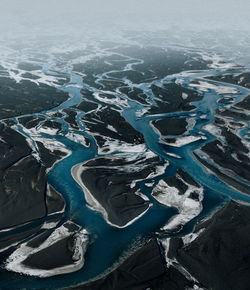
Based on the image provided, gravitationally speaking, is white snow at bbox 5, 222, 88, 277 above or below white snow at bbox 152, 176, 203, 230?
below

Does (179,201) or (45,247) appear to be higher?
(179,201)

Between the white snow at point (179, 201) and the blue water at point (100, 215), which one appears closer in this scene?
the blue water at point (100, 215)

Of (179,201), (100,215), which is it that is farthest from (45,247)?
(179,201)

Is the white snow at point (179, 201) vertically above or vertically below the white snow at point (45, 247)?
above

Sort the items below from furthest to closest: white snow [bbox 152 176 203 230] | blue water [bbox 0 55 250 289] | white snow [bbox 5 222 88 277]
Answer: white snow [bbox 152 176 203 230]
white snow [bbox 5 222 88 277]
blue water [bbox 0 55 250 289]

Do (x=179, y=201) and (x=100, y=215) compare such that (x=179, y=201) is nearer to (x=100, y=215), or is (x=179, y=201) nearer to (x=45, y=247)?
(x=100, y=215)

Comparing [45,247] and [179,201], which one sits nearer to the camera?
[45,247]

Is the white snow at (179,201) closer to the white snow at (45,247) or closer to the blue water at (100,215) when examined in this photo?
the blue water at (100,215)

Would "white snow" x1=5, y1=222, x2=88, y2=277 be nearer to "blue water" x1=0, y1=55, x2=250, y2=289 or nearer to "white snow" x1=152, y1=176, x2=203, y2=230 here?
"blue water" x1=0, y1=55, x2=250, y2=289

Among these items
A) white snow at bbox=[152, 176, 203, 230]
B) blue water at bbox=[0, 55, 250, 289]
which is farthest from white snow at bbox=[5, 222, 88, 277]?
white snow at bbox=[152, 176, 203, 230]

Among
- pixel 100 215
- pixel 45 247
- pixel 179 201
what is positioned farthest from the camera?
pixel 179 201

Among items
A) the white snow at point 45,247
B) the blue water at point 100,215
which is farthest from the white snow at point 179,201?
the white snow at point 45,247
